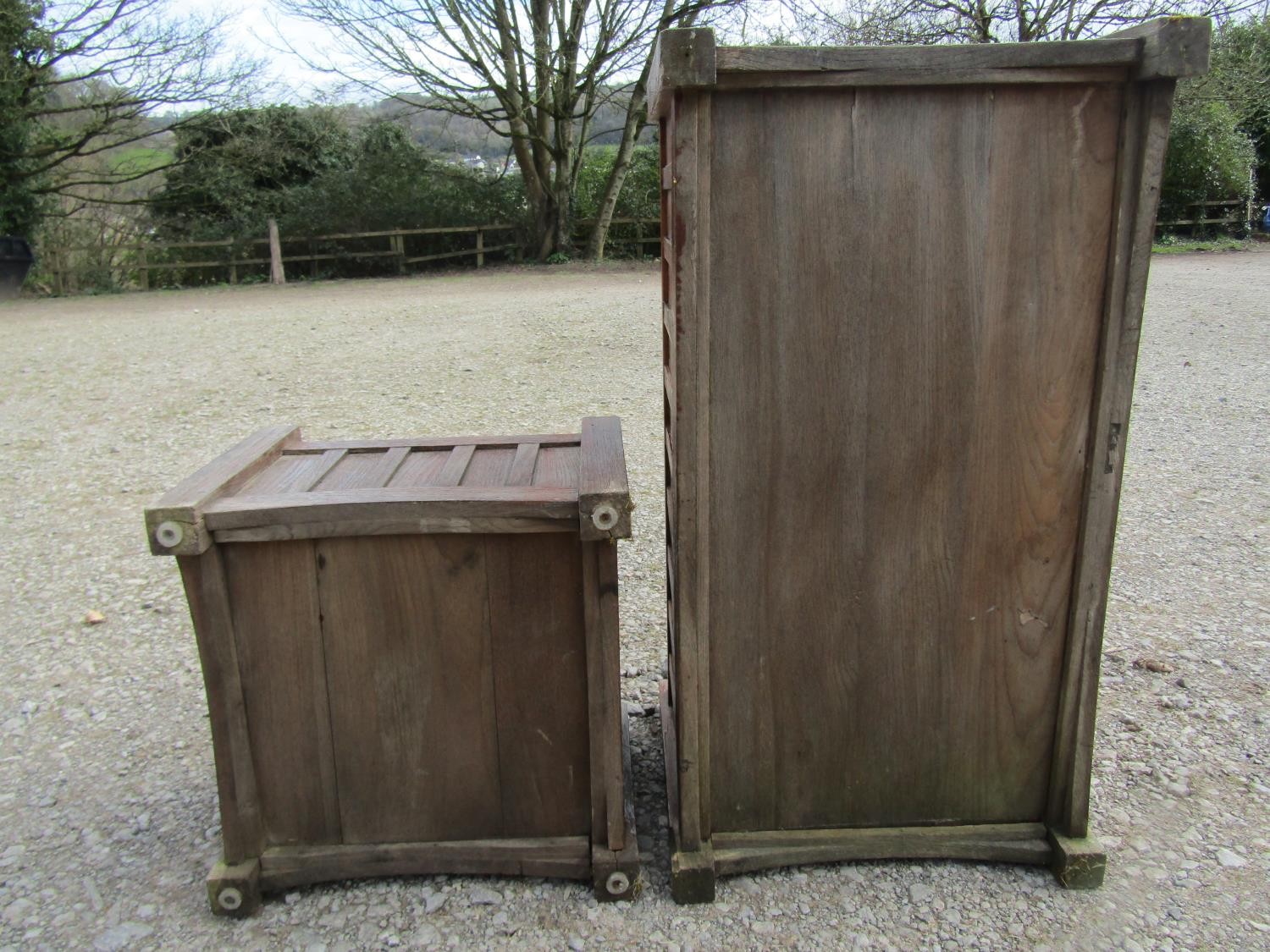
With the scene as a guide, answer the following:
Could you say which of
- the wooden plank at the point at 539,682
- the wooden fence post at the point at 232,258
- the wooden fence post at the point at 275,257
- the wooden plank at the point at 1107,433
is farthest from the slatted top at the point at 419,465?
the wooden fence post at the point at 232,258

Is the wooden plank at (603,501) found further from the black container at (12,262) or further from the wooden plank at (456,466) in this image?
the black container at (12,262)

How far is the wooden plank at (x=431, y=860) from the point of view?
8.00 ft

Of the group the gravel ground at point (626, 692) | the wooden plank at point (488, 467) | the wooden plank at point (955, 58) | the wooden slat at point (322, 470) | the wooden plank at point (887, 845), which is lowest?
the gravel ground at point (626, 692)

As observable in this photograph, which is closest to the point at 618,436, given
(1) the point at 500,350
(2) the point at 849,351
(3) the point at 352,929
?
(2) the point at 849,351

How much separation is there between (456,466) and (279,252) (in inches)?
692

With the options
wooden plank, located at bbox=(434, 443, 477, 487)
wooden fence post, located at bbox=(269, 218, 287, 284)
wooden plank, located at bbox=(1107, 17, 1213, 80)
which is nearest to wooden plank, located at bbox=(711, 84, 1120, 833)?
wooden plank, located at bbox=(1107, 17, 1213, 80)

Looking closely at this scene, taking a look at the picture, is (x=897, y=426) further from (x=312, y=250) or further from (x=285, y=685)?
(x=312, y=250)

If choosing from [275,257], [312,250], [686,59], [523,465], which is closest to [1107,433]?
[686,59]

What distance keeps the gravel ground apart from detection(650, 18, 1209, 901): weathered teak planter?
0.18 meters

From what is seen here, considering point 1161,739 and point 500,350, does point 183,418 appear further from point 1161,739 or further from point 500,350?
point 1161,739

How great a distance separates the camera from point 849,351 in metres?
2.24

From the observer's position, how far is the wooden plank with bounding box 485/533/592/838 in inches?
91.7

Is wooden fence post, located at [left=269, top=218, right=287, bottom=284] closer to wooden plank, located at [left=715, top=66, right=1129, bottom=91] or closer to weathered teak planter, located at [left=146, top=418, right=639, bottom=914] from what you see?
weathered teak planter, located at [left=146, top=418, right=639, bottom=914]

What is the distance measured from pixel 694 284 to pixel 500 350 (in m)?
7.98
